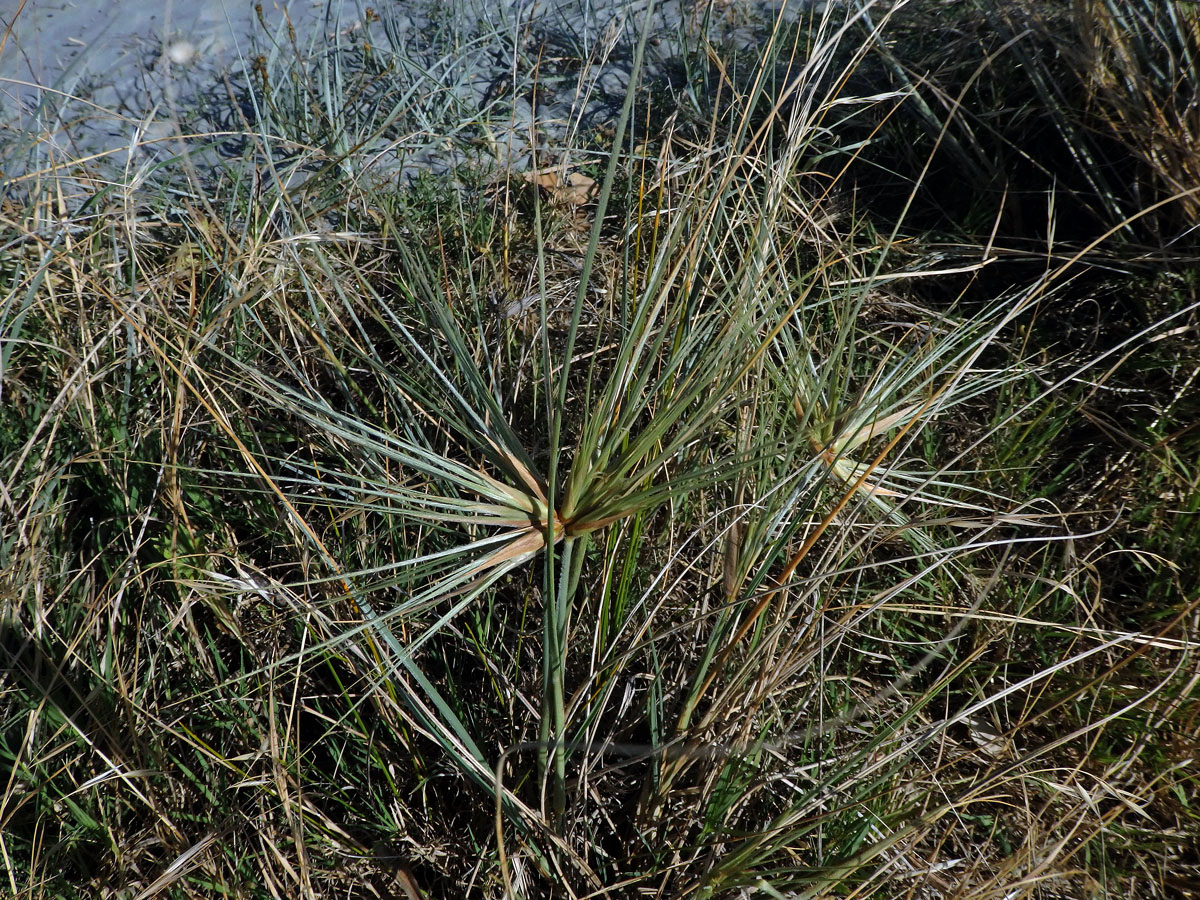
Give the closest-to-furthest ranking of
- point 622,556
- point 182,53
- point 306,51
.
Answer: point 622,556 < point 306,51 < point 182,53

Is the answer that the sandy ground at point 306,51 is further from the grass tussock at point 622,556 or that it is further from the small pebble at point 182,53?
the grass tussock at point 622,556

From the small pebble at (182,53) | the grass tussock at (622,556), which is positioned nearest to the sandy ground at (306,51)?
the small pebble at (182,53)

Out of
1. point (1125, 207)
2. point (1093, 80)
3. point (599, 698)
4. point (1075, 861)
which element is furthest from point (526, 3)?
point (1075, 861)

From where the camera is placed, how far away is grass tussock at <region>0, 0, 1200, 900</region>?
3.70ft

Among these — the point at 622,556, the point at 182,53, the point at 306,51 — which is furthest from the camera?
the point at 182,53

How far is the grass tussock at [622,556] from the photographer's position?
→ 3.70 feet

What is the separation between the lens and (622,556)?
4.34 feet

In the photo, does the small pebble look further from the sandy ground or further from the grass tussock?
the grass tussock

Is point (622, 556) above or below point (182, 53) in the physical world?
below

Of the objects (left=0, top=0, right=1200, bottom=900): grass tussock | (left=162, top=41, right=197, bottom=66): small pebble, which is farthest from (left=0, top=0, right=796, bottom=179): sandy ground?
(left=0, top=0, right=1200, bottom=900): grass tussock

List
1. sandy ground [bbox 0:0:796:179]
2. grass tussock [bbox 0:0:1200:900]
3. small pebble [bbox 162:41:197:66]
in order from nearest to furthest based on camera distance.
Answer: grass tussock [bbox 0:0:1200:900]
sandy ground [bbox 0:0:796:179]
small pebble [bbox 162:41:197:66]

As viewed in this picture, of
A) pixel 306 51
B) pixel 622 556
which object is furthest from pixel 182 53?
pixel 622 556

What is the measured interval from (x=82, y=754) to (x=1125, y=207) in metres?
2.25

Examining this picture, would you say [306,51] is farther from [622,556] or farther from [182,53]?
[622,556]
